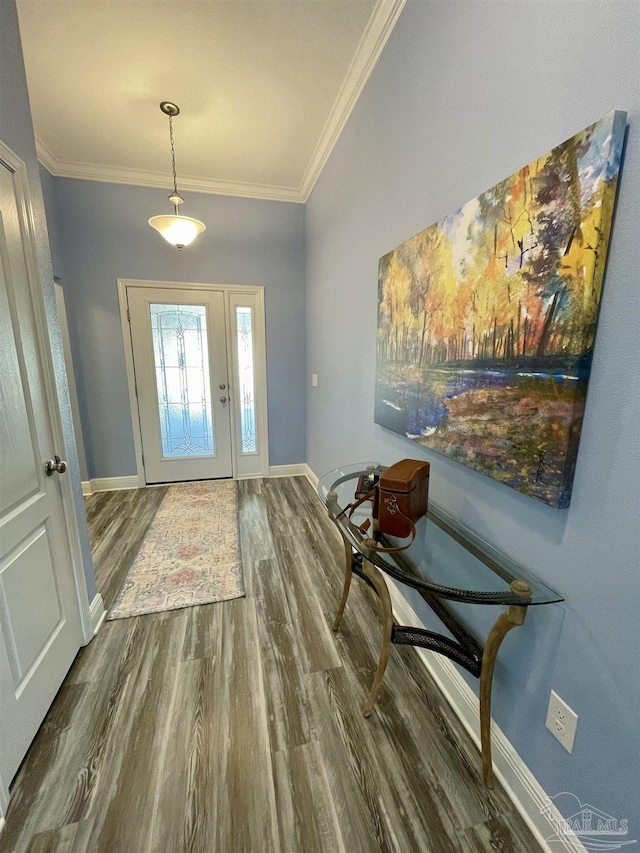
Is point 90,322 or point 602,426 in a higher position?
point 90,322

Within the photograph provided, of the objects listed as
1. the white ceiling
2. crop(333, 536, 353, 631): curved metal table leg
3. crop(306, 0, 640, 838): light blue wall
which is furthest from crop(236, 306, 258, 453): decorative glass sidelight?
crop(333, 536, 353, 631): curved metal table leg

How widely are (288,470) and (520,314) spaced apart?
3.32 m

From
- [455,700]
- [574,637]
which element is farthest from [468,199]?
[455,700]

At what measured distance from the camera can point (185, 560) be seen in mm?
2357

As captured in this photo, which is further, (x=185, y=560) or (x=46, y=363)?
(x=185, y=560)

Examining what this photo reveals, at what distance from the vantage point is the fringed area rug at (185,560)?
199 cm

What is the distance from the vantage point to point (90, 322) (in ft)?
10.8

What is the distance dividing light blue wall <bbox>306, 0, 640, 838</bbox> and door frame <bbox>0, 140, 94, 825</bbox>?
154 cm

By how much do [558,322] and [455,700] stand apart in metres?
1.43

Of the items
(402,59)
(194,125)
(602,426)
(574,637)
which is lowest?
(574,637)

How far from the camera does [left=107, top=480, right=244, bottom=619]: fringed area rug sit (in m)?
1.99

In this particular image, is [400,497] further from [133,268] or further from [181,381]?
[133,268]

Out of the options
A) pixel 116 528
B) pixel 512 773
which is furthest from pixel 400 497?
pixel 116 528

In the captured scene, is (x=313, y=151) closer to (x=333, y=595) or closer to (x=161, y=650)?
(x=333, y=595)
